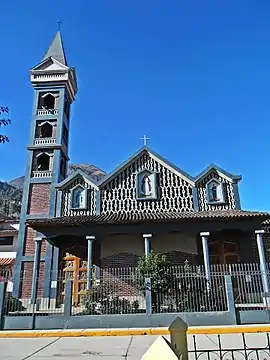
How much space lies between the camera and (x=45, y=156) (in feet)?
72.7

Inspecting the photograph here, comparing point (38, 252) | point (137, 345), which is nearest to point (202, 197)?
point (38, 252)

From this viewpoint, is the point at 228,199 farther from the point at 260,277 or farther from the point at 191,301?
the point at 191,301

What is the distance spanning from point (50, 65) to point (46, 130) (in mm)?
5074

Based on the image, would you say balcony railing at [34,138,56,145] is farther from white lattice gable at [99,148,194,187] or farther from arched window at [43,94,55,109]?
white lattice gable at [99,148,194,187]

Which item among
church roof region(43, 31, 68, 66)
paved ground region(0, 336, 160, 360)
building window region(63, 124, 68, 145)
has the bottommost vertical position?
paved ground region(0, 336, 160, 360)

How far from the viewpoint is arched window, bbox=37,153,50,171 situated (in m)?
21.9

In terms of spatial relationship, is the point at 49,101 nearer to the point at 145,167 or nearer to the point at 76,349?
the point at 145,167

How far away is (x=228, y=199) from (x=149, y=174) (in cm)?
493

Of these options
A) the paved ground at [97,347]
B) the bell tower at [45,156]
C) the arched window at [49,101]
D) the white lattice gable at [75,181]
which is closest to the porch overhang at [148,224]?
the bell tower at [45,156]

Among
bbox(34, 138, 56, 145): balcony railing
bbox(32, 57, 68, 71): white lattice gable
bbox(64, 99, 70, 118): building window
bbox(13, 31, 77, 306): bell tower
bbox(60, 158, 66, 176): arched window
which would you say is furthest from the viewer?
bbox(64, 99, 70, 118): building window

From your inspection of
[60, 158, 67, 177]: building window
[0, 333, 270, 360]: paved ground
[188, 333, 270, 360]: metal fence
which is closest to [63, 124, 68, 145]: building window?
[60, 158, 67, 177]: building window

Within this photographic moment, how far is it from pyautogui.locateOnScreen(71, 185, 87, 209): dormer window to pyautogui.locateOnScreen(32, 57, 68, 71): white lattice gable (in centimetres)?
963

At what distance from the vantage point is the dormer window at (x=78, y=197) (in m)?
19.3

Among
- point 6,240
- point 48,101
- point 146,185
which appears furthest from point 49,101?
point 6,240
